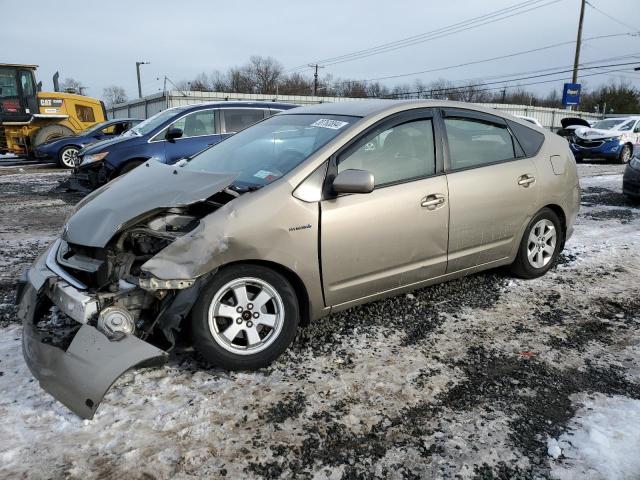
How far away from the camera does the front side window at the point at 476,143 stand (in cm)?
383

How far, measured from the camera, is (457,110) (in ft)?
13.1

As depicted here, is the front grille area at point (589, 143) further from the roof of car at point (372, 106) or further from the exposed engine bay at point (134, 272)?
the exposed engine bay at point (134, 272)

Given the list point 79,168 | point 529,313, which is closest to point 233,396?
point 529,313

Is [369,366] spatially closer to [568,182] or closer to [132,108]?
[568,182]

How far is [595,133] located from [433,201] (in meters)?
16.8

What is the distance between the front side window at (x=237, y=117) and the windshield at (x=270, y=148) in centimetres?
485

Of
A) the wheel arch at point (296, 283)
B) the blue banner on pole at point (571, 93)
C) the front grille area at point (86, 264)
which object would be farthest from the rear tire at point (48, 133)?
the blue banner on pole at point (571, 93)

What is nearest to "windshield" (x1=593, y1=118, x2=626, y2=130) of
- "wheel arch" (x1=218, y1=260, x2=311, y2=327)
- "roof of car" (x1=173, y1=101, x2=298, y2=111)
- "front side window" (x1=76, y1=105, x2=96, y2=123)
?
"roof of car" (x1=173, y1=101, x2=298, y2=111)

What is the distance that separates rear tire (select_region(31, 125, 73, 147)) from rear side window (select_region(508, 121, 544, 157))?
16106 millimetres

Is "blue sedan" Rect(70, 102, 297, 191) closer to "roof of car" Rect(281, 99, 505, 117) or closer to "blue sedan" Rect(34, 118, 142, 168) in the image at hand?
"roof of car" Rect(281, 99, 505, 117)

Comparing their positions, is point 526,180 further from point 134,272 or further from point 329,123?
point 134,272

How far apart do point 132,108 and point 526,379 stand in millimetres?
38121

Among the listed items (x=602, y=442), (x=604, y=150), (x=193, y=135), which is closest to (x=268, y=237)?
(x=602, y=442)

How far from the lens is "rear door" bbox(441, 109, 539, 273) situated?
375cm
